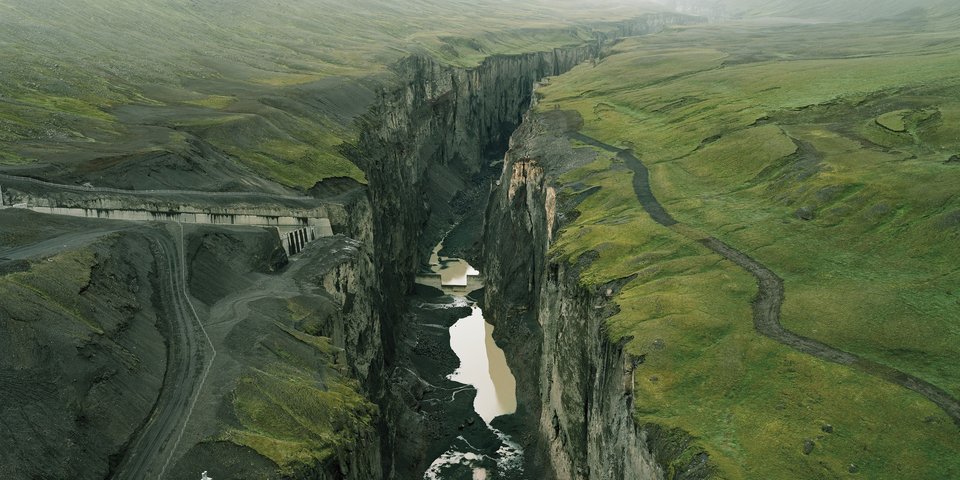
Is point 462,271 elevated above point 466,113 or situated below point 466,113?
below

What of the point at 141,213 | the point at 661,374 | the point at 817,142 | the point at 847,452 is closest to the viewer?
the point at 847,452

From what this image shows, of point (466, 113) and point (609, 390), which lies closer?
point (609, 390)

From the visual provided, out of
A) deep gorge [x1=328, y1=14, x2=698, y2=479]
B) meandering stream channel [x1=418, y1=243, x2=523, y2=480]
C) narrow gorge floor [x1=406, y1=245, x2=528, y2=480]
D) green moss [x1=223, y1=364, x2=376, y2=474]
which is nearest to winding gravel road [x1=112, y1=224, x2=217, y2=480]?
green moss [x1=223, y1=364, x2=376, y2=474]

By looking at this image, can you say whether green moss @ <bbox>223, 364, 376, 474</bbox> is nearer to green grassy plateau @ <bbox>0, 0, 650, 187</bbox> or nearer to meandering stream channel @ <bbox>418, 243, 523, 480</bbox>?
meandering stream channel @ <bbox>418, 243, 523, 480</bbox>

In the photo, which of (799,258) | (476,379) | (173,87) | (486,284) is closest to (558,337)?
(799,258)

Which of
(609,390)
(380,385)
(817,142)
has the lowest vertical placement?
(380,385)

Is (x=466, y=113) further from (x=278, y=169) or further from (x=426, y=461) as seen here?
(x=426, y=461)

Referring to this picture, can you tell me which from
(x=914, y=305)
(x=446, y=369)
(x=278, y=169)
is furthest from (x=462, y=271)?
(x=914, y=305)
